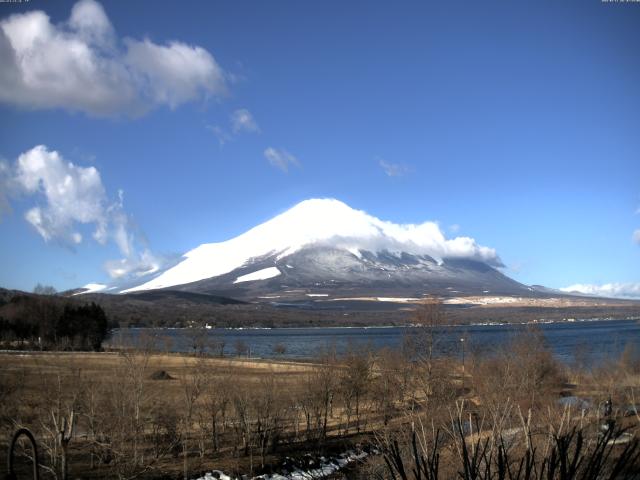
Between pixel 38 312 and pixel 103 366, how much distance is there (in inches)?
2040

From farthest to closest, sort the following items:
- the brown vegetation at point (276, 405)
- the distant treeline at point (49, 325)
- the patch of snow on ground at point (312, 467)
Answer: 1. the distant treeline at point (49, 325)
2. the patch of snow on ground at point (312, 467)
3. the brown vegetation at point (276, 405)

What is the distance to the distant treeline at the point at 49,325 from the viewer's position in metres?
103

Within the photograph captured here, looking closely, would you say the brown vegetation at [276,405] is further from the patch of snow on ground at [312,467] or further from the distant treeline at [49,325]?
the distant treeline at [49,325]

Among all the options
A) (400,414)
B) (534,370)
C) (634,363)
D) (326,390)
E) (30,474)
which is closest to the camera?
(30,474)

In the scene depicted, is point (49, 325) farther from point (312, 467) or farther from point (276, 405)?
point (312, 467)

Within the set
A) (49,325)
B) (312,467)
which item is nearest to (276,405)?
(312,467)

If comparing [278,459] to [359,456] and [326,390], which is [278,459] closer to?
[359,456]

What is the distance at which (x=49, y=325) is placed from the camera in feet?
367

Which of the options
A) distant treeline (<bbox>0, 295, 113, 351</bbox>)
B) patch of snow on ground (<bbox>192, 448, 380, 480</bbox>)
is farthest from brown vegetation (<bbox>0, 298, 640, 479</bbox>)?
distant treeline (<bbox>0, 295, 113, 351</bbox>)

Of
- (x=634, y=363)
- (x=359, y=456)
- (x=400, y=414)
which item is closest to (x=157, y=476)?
(x=359, y=456)

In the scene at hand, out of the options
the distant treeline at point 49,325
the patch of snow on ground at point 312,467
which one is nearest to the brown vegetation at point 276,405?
the patch of snow on ground at point 312,467

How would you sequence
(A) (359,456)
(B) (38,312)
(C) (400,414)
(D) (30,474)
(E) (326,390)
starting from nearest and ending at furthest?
(D) (30,474), (A) (359,456), (E) (326,390), (C) (400,414), (B) (38,312)

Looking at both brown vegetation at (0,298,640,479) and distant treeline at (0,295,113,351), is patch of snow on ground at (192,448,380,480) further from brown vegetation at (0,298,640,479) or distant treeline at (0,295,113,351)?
distant treeline at (0,295,113,351)

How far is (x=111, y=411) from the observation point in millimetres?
31891
